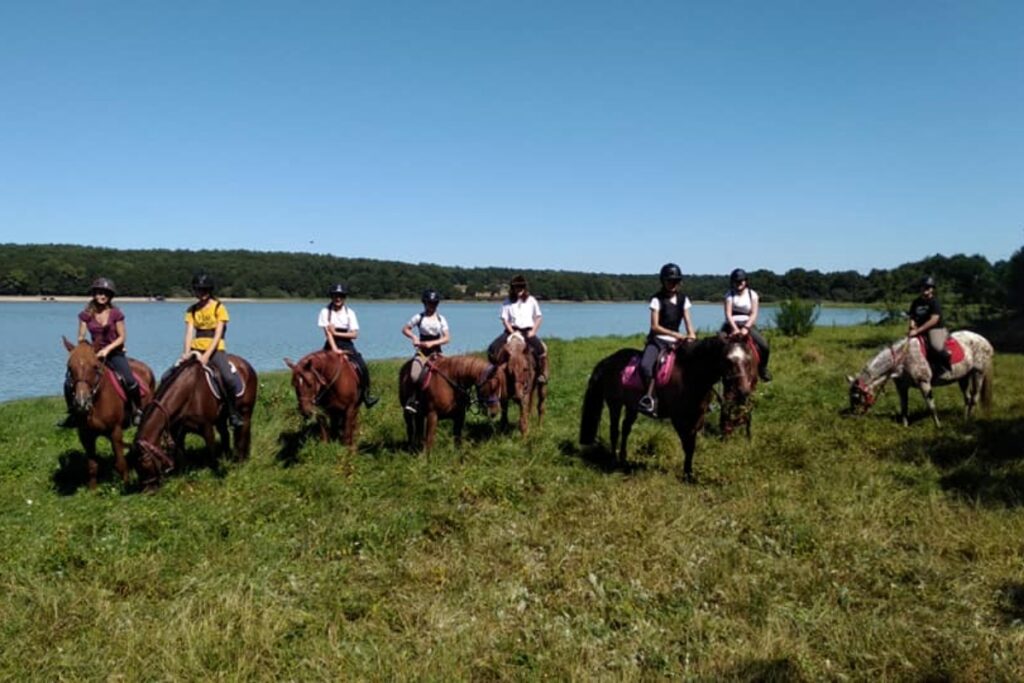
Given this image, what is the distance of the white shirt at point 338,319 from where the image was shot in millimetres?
10742

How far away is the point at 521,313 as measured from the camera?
11.7m

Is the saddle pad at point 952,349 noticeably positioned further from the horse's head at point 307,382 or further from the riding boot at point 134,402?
the riding boot at point 134,402

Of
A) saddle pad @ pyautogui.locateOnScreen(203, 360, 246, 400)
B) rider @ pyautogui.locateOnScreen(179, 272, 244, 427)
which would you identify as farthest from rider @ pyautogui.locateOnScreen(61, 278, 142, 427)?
saddle pad @ pyautogui.locateOnScreen(203, 360, 246, 400)

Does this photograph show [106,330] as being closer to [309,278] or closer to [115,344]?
[115,344]

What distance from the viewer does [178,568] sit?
5816 mm

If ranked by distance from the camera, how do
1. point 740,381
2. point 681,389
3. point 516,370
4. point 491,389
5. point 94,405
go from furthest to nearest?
point 516,370, point 491,389, point 681,389, point 94,405, point 740,381

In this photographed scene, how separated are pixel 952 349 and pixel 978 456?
390 cm

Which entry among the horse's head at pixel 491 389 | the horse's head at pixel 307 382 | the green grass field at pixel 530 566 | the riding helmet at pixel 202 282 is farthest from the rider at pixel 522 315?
the riding helmet at pixel 202 282

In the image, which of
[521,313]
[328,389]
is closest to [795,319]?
[521,313]

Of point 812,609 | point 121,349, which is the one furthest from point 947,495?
point 121,349

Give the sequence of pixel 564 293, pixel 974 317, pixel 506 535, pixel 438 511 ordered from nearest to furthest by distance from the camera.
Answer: pixel 506 535 → pixel 438 511 → pixel 974 317 → pixel 564 293

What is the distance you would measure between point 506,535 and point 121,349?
691 centimetres

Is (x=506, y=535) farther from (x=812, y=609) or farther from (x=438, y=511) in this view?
(x=812, y=609)

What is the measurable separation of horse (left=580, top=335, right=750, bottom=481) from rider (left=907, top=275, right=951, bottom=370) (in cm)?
612
